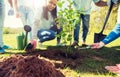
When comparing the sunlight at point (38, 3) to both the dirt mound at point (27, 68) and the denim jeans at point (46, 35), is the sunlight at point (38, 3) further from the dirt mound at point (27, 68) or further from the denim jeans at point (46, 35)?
the dirt mound at point (27, 68)

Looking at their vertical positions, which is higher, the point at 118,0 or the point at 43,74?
the point at 118,0

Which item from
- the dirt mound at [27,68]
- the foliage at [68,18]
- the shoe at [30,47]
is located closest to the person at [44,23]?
the shoe at [30,47]

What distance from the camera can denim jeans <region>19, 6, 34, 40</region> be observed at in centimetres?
816

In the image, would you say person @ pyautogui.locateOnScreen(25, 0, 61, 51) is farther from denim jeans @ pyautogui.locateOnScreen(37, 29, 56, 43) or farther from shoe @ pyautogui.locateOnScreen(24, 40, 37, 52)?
shoe @ pyautogui.locateOnScreen(24, 40, 37, 52)

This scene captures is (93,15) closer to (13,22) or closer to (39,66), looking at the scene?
(13,22)

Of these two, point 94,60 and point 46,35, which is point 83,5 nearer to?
point 46,35

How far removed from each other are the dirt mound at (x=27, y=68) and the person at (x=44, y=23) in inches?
181

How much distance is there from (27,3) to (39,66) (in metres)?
4.98

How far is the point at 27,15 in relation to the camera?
8266 mm

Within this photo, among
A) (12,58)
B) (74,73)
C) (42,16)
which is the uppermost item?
(42,16)

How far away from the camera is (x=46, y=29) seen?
328 inches

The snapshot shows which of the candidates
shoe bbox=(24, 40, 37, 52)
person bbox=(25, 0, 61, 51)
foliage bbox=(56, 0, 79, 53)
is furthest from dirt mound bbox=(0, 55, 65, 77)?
person bbox=(25, 0, 61, 51)

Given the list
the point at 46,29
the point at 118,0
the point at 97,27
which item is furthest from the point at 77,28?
the point at 97,27

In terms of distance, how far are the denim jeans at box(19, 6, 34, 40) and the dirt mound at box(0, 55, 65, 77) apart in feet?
15.4
